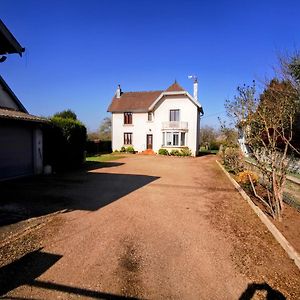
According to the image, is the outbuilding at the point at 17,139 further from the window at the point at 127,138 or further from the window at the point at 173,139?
the window at the point at 127,138

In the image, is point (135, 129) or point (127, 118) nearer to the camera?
point (135, 129)

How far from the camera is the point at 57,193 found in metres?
10.3

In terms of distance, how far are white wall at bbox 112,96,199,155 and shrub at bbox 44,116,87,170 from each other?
55.8 ft

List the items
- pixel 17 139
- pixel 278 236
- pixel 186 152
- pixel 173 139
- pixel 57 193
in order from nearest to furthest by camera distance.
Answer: pixel 278 236 → pixel 57 193 → pixel 17 139 → pixel 186 152 → pixel 173 139

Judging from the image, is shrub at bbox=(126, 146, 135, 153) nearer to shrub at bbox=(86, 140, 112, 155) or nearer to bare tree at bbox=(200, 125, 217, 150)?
shrub at bbox=(86, 140, 112, 155)

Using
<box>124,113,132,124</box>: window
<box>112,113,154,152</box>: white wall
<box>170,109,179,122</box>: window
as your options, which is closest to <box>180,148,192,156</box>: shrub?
<box>170,109,179,122</box>: window

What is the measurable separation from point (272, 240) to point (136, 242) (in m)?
Answer: 3.08

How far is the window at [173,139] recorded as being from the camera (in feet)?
111

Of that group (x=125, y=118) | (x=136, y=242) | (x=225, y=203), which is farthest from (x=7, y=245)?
(x=125, y=118)

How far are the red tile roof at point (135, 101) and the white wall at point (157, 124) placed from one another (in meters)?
0.82

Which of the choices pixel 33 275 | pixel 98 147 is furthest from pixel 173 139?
pixel 33 275

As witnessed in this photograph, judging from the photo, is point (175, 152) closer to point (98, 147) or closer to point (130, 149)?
point (130, 149)

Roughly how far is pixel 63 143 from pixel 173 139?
19.3m

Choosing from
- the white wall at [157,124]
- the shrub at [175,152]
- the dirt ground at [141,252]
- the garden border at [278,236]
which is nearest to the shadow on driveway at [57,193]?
the dirt ground at [141,252]
